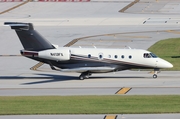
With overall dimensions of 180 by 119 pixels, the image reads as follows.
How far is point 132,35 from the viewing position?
71.8 m

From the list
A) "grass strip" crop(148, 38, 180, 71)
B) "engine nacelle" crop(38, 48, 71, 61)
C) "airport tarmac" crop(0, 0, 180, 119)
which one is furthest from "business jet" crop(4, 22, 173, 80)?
"grass strip" crop(148, 38, 180, 71)

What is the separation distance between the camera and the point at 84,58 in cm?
4488

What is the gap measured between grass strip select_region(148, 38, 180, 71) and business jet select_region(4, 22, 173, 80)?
20.9ft

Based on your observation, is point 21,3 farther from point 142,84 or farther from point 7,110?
point 7,110

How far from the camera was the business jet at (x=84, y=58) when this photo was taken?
44469 mm

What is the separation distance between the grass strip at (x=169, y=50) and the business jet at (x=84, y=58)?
6362mm

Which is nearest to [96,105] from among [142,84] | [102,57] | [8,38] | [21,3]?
[142,84]

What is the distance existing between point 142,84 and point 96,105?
9.30 metres

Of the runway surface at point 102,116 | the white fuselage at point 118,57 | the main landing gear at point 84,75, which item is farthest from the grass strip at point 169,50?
the runway surface at point 102,116

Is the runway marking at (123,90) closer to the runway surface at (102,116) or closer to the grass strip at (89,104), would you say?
the grass strip at (89,104)

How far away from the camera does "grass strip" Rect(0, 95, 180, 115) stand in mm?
31391

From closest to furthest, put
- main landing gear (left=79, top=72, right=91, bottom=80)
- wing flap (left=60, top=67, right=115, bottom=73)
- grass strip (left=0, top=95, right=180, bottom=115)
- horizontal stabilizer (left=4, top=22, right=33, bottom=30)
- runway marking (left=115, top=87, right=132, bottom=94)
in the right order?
1. grass strip (left=0, top=95, right=180, bottom=115)
2. runway marking (left=115, top=87, right=132, bottom=94)
3. horizontal stabilizer (left=4, top=22, right=33, bottom=30)
4. wing flap (left=60, top=67, right=115, bottom=73)
5. main landing gear (left=79, top=72, right=91, bottom=80)

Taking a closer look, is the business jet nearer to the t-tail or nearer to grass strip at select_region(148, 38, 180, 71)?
the t-tail

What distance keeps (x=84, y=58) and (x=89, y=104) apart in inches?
460
